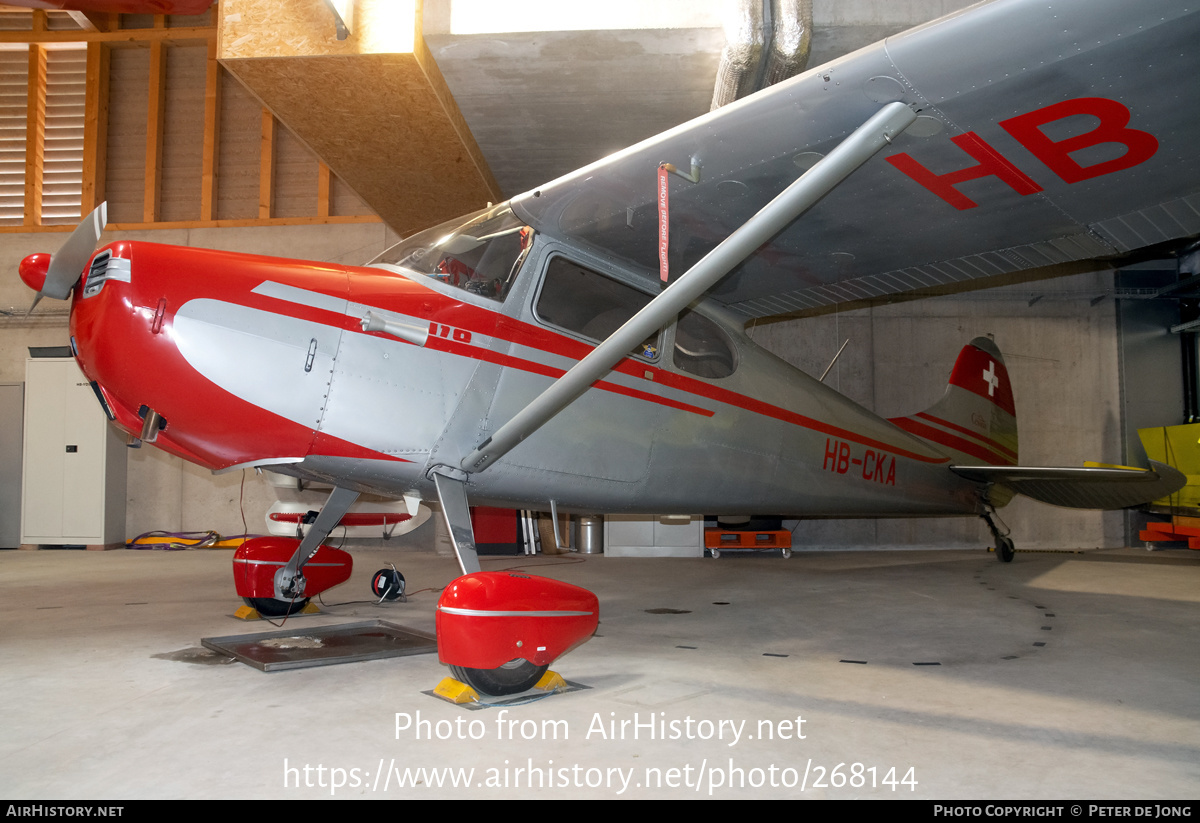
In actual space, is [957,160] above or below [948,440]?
above

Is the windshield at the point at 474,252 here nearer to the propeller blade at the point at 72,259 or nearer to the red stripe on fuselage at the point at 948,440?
the propeller blade at the point at 72,259

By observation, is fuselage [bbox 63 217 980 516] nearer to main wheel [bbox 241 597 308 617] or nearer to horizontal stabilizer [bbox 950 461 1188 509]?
main wheel [bbox 241 597 308 617]

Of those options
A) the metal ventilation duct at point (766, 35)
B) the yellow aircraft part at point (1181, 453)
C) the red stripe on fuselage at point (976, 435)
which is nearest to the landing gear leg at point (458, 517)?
the metal ventilation duct at point (766, 35)

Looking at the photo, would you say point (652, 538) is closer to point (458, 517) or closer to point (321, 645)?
point (321, 645)

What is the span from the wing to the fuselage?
2.13 feet

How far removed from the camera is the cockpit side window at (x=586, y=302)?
4555mm

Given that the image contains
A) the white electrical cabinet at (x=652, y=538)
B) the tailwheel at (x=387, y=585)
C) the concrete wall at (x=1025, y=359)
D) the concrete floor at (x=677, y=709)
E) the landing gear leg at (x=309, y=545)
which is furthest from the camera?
the concrete wall at (x=1025, y=359)

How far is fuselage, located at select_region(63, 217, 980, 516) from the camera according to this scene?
3.46m

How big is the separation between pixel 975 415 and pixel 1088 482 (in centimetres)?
170

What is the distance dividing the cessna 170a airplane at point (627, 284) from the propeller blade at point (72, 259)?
0.01 m

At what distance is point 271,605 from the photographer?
538cm

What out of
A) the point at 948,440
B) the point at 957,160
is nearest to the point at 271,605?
the point at 957,160

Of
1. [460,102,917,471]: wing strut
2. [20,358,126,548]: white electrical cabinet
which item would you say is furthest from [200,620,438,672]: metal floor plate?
[20,358,126,548]: white electrical cabinet
